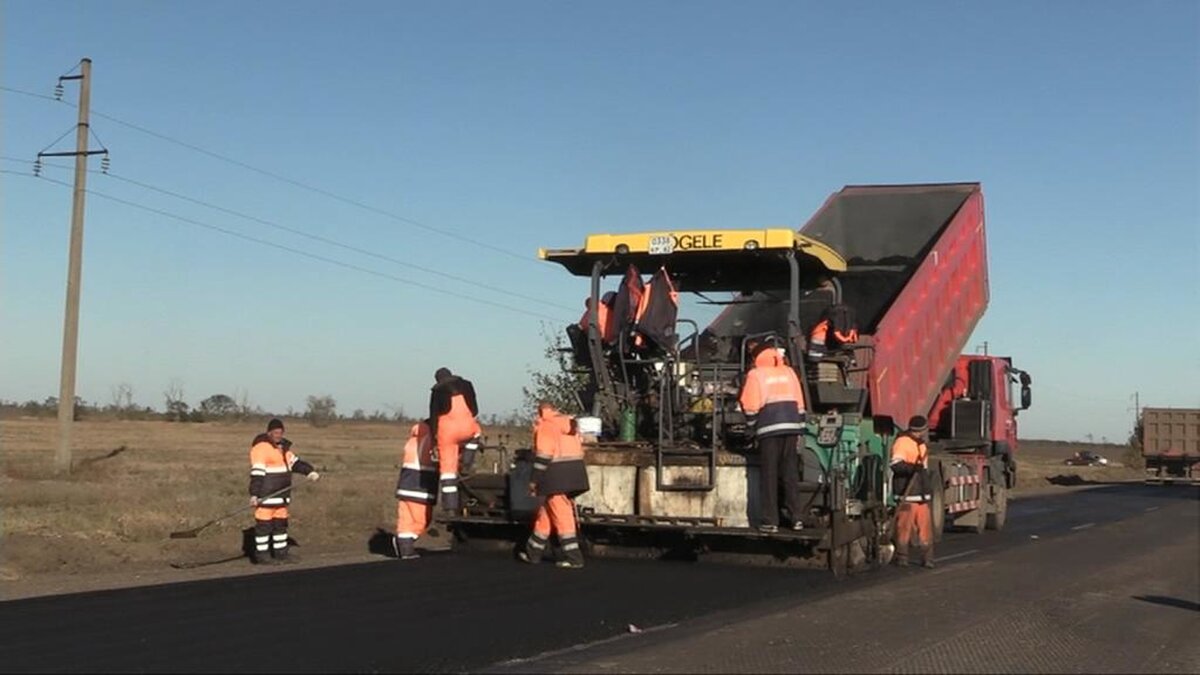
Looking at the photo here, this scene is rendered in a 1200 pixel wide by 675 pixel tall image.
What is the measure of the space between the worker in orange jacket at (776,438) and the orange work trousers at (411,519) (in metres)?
3.17

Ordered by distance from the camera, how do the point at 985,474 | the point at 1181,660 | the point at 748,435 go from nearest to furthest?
the point at 1181,660 < the point at 748,435 < the point at 985,474

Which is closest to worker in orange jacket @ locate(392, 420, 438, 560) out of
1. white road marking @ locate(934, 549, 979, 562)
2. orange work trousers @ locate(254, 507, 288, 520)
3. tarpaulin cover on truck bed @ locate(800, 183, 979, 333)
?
orange work trousers @ locate(254, 507, 288, 520)

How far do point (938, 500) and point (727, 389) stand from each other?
4962 millimetres

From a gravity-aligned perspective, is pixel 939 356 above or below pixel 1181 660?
above

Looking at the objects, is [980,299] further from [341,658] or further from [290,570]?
[341,658]

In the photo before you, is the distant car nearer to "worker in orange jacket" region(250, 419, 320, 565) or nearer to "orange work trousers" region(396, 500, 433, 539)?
"orange work trousers" region(396, 500, 433, 539)

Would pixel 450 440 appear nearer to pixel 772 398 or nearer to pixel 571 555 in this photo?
pixel 571 555

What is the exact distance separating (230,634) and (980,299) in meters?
11.7

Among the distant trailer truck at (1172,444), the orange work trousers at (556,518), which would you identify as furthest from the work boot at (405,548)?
the distant trailer truck at (1172,444)

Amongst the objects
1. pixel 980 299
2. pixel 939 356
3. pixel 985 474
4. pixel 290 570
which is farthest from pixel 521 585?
pixel 985 474

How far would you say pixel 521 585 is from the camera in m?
9.94

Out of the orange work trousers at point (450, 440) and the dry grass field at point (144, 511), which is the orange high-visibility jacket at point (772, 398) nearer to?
the orange work trousers at point (450, 440)

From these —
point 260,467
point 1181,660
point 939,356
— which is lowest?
point 1181,660

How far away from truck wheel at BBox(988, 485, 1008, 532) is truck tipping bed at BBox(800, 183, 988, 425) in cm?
366
